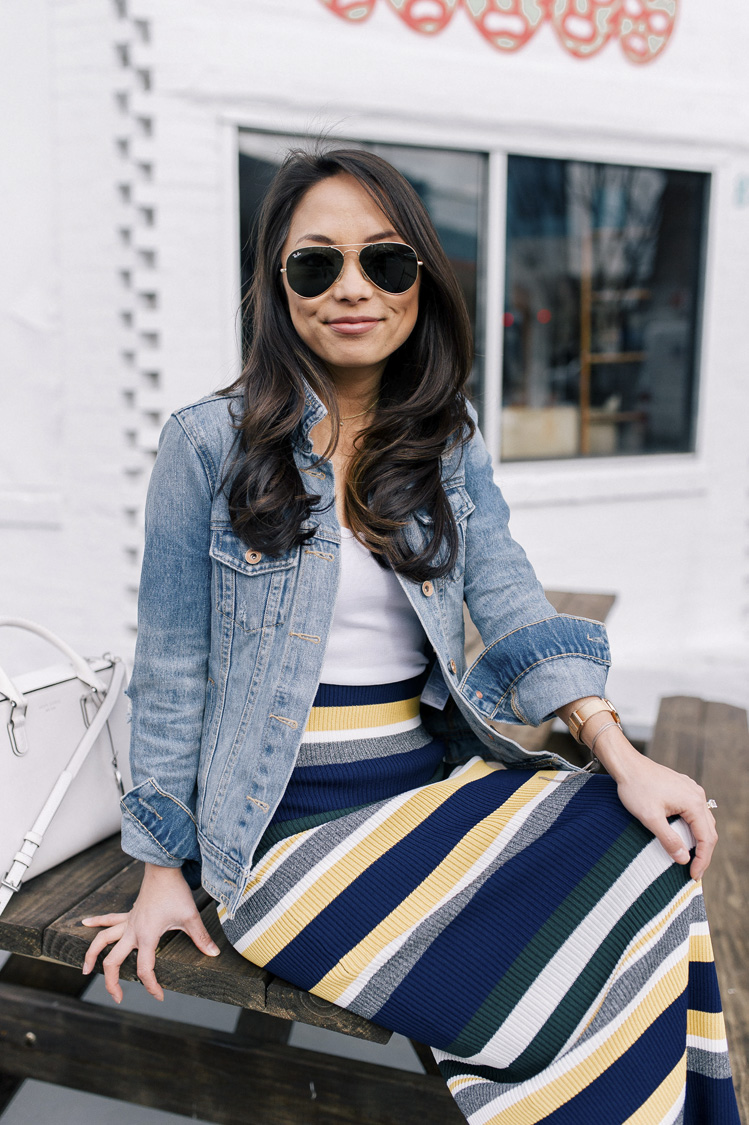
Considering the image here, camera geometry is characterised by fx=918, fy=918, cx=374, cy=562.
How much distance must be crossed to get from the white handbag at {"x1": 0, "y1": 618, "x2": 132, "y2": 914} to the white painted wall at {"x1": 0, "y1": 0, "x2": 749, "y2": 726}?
108 inches

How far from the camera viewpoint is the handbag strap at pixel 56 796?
1551 mm

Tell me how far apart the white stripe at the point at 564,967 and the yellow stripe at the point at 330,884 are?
291 millimetres

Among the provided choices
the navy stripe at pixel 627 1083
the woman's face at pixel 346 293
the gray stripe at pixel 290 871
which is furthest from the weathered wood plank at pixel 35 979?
the woman's face at pixel 346 293

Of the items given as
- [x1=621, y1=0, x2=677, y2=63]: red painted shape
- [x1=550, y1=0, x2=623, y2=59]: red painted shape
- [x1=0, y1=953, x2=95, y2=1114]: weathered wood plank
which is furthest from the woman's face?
[x1=621, y1=0, x2=677, y2=63]: red painted shape

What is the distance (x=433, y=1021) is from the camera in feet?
4.26

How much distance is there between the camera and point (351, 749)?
5.07 ft

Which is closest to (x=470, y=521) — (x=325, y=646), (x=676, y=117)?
(x=325, y=646)

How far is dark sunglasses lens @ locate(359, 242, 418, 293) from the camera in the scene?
1.54 metres

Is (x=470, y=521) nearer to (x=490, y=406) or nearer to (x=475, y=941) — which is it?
(x=475, y=941)

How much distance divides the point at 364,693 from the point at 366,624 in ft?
0.39

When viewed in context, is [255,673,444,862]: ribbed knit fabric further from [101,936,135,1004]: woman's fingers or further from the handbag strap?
the handbag strap

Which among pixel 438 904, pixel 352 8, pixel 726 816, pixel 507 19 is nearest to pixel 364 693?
pixel 438 904

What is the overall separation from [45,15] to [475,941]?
4.46 m

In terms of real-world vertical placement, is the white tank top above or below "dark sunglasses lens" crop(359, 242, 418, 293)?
below
